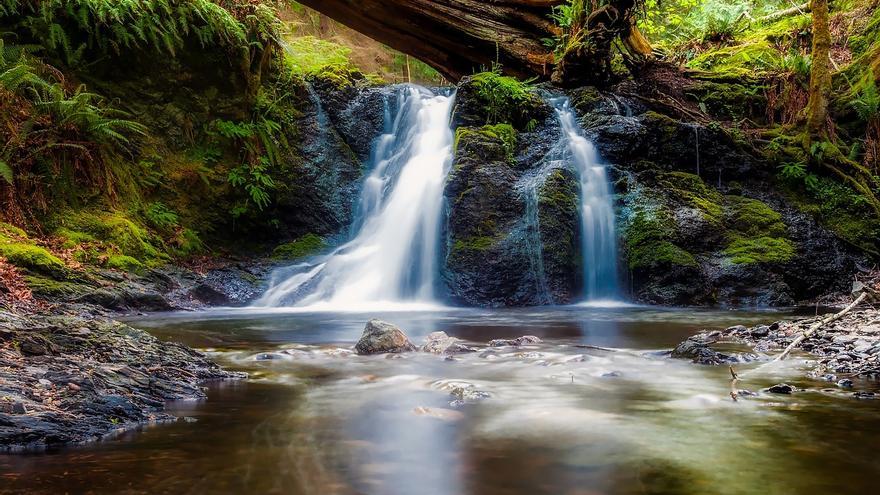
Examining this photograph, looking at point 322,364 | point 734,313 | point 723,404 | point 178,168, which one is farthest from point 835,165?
point 178,168

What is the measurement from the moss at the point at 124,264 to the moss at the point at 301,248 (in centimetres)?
264

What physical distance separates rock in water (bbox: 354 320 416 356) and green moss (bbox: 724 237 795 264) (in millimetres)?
6022

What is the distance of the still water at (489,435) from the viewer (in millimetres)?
2008

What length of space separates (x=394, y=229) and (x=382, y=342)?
18.3 ft

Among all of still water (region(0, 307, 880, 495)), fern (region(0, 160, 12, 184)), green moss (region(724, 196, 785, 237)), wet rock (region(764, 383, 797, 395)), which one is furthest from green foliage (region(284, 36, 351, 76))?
wet rock (region(764, 383, 797, 395))

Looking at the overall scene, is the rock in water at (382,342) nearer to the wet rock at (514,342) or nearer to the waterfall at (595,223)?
the wet rock at (514,342)

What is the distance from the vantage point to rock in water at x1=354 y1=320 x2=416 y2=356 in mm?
4523

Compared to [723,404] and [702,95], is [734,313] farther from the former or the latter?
[702,95]

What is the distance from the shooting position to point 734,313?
7285mm

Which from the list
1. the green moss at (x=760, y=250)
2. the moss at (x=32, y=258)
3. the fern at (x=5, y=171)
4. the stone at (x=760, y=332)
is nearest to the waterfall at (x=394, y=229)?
the moss at (x=32, y=258)

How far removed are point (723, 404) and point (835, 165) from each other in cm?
866

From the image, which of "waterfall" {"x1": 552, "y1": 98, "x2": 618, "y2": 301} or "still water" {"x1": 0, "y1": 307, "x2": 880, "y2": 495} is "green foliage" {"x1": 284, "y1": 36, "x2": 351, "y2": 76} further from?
"still water" {"x1": 0, "y1": 307, "x2": 880, "y2": 495}

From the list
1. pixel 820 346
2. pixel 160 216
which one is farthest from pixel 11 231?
pixel 820 346

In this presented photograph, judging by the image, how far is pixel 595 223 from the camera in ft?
30.1
